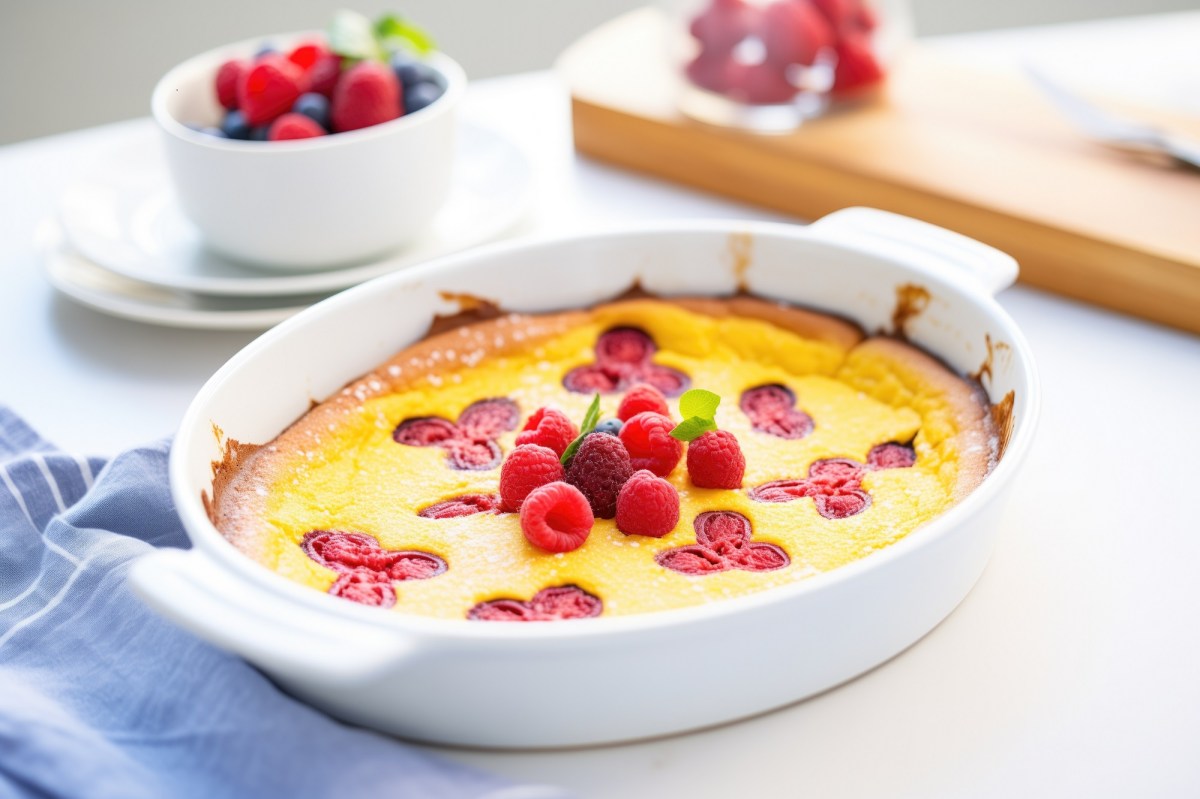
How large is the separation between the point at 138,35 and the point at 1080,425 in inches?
127

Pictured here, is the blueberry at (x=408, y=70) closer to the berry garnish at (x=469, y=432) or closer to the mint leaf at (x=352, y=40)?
the mint leaf at (x=352, y=40)

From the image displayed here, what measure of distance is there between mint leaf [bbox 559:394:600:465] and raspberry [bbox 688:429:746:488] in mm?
104

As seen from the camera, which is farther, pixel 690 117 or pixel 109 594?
pixel 690 117

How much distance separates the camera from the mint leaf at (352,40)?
181 centimetres

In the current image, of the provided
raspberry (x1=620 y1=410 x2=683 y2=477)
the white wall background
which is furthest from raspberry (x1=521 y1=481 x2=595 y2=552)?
the white wall background

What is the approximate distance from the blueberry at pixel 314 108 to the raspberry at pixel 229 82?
0.36ft

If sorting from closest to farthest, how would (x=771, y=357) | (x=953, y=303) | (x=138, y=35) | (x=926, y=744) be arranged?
(x=926, y=744)
(x=953, y=303)
(x=771, y=357)
(x=138, y=35)

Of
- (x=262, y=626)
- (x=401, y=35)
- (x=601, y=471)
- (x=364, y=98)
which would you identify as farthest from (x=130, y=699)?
(x=401, y=35)

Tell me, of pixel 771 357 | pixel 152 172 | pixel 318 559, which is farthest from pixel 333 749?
pixel 152 172

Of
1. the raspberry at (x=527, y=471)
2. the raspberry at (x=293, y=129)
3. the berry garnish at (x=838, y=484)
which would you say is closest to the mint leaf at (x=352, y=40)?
the raspberry at (x=293, y=129)

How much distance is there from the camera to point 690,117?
2.15 metres

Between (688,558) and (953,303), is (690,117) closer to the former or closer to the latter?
(953,303)

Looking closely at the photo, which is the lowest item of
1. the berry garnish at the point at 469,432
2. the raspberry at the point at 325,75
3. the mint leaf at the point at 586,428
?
the berry garnish at the point at 469,432

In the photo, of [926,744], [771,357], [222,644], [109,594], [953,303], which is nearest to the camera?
[222,644]
